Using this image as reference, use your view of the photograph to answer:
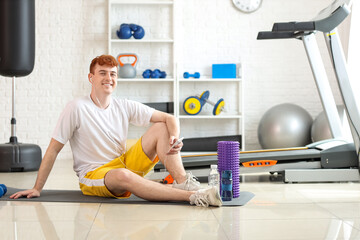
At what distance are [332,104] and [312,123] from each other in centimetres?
164

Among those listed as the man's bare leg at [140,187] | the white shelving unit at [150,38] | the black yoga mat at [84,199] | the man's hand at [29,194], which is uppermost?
the white shelving unit at [150,38]

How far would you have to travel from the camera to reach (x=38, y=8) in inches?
257

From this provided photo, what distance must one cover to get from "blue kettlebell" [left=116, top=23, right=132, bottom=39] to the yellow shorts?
3.38 metres

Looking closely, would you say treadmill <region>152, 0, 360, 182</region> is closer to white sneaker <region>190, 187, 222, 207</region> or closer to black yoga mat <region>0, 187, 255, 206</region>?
black yoga mat <region>0, 187, 255, 206</region>

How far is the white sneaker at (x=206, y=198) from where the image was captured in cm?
285

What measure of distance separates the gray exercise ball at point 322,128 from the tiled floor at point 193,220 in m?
2.09

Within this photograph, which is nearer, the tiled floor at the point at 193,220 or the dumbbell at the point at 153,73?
the tiled floor at the point at 193,220

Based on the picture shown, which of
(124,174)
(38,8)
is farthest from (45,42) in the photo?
(124,174)

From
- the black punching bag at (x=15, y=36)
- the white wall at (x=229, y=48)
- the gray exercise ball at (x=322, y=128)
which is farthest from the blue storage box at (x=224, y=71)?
the black punching bag at (x=15, y=36)

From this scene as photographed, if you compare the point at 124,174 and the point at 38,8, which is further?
the point at 38,8

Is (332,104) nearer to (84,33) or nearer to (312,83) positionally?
(312,83)

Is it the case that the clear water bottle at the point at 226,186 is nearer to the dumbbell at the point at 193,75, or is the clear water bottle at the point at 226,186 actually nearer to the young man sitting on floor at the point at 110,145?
the young man sitting on floor at the point at 110,145

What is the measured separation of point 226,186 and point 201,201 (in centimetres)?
26

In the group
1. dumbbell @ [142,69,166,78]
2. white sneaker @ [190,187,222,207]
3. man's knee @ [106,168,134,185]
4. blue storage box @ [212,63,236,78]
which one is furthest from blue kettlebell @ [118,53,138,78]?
white sneaker @ [190,187,222,207]
